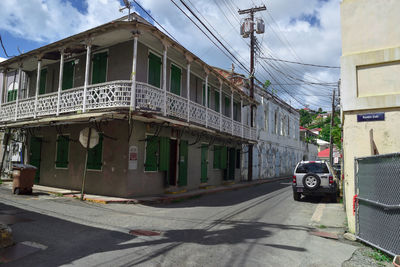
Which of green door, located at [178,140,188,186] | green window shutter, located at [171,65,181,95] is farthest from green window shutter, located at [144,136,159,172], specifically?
green window shutter, located at [171,65,181,95]

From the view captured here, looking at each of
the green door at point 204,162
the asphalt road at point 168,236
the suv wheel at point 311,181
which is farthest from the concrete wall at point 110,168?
the suv wheel at point 311,181

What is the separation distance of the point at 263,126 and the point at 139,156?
16349mm

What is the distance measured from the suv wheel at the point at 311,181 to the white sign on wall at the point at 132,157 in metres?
6.89

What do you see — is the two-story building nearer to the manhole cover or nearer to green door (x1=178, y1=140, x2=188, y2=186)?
green door (x1=178, y1=140, x2=188, y2=186)

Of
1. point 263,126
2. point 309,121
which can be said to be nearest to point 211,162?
point 263,126

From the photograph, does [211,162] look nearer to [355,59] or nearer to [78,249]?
[355,59]

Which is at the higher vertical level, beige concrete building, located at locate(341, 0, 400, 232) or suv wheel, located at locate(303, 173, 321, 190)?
beige concrete building, located at locate(341, 0, 400, 232)

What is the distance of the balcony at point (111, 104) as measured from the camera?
32.6 ft

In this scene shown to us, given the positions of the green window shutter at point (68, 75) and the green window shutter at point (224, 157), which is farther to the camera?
the green window shutter at point (224, 157)

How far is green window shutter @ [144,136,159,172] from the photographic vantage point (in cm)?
1191

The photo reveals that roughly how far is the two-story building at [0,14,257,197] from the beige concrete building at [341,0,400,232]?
20.9ft

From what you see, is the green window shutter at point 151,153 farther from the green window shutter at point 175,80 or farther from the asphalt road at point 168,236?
the green window shutter at point 175,80

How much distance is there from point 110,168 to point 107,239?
20.0 feet

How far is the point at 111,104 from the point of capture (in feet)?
32.4
